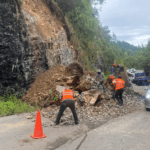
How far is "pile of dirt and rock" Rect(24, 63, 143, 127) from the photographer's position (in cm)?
891

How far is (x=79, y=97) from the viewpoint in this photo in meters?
10.7

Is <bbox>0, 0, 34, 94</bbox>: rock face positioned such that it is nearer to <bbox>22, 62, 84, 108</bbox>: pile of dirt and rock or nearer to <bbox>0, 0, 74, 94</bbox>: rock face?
<bbox>0, 0, 74, 94</bbox>: rock face

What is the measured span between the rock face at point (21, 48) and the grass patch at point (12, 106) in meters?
0.56

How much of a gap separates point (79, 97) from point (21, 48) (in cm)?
448

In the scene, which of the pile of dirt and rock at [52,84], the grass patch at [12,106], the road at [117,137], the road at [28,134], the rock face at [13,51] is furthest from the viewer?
the rock face at [13,51]

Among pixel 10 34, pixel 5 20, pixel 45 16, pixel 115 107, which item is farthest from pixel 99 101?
pixel 45 16

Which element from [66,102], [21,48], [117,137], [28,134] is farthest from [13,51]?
[117,137]

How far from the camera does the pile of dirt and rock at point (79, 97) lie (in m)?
8.91

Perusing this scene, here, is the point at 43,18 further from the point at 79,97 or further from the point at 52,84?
the point at 79,97

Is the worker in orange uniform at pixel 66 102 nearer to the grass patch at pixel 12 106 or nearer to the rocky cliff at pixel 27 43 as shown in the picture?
the grass patch at pixel 12 106

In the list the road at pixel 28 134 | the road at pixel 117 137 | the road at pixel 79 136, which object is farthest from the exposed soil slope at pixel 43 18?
the road at pixel 117 137

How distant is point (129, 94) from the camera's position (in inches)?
552

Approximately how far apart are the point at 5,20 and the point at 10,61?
2282 mm

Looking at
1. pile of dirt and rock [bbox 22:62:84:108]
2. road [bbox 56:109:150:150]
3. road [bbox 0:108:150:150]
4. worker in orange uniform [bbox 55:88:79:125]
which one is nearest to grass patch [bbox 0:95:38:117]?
pile of dirt and rock [bbox 22:62:84:108]
